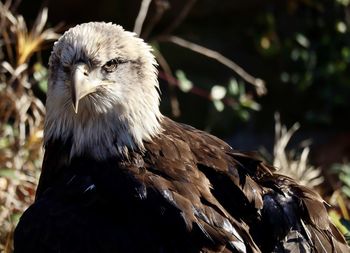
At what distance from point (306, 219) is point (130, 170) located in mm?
808

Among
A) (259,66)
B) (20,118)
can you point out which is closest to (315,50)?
(259,66)

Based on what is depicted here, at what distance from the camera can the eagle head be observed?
4438 millimetres

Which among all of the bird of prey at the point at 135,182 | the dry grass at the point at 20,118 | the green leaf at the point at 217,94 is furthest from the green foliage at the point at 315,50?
the bird of prey at the point at 135,182

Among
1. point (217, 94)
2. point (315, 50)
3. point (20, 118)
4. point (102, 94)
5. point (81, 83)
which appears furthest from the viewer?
point (315, 50)

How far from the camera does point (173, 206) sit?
410 centimetres

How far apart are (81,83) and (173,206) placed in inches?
27.3

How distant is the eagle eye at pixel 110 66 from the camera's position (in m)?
4.46

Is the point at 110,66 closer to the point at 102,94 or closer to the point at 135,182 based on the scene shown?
the point at 102,94

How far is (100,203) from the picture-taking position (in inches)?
164

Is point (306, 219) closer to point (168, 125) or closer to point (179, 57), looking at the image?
point (168, 125)

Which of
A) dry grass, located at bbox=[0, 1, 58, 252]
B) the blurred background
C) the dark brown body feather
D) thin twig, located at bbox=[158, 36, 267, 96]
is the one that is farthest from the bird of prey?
the blurred background

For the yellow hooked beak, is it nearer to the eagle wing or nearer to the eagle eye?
the eagle eye

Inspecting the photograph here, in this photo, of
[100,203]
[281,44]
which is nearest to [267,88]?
[281,44]

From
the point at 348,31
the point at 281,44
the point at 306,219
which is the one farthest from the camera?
the point at 281,44
